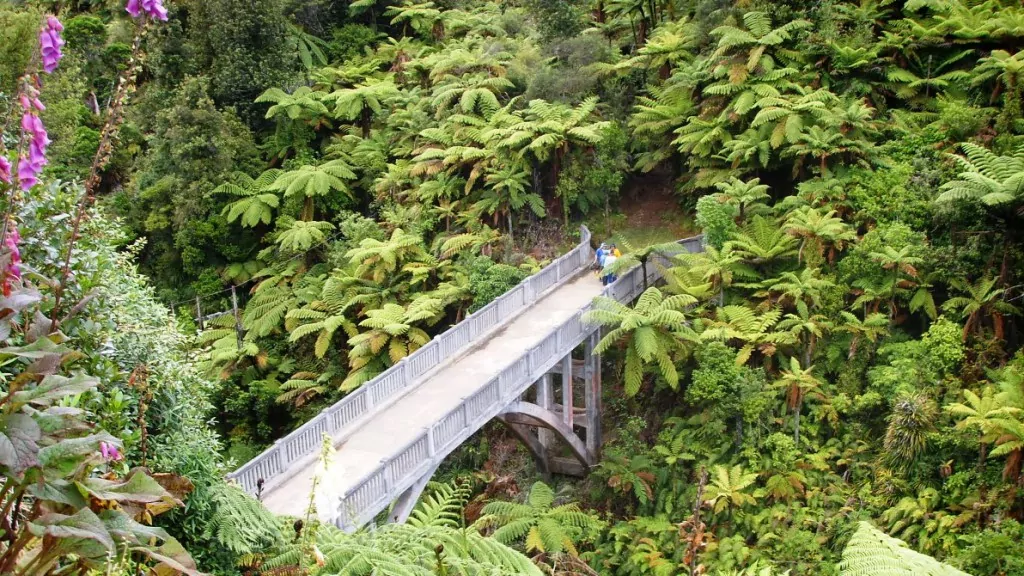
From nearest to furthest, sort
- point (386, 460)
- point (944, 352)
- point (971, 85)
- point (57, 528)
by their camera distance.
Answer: point (57, 528) → point (386, 460) → point (944, 352) → point (971, 85)

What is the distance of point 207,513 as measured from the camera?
7.87 meters

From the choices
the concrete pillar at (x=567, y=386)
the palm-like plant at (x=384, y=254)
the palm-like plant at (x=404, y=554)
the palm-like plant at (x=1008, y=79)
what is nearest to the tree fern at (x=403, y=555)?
the palm-like plant at (x=404, y=554)

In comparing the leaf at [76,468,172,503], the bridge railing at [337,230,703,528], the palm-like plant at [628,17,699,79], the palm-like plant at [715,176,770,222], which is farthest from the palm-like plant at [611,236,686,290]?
the leaf at [76,468,172,503]

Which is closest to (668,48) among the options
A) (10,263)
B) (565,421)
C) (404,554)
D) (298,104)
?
(565,421)

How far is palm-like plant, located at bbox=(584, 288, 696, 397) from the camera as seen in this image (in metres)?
16.7

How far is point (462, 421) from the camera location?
13758 mm

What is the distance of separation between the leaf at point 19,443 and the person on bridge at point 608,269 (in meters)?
15.9

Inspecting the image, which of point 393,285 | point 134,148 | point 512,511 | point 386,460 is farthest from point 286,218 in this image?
point 386,460

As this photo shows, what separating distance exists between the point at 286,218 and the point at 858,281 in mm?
16996

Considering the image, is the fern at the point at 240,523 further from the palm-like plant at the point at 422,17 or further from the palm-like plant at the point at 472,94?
the palm-like plant at the point at 422,17

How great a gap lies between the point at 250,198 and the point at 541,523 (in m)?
15.2

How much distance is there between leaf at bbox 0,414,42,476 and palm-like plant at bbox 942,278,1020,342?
16029 millimetres

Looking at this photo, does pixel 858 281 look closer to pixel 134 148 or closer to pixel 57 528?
pixel 57 528

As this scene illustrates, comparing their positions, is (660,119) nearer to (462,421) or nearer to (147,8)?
(462,421)
